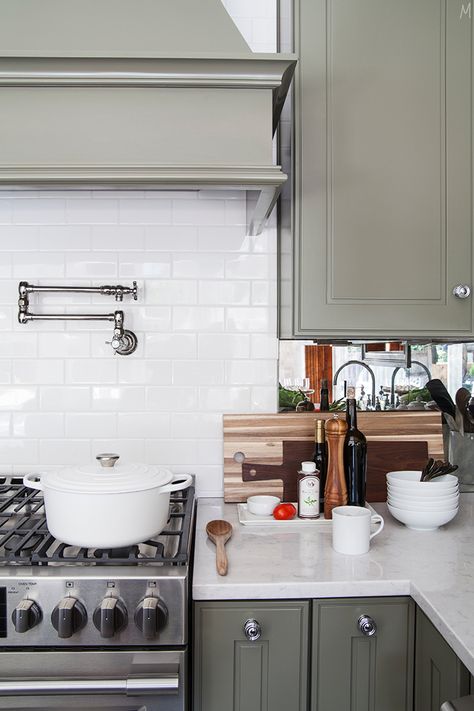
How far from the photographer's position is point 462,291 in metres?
1.81

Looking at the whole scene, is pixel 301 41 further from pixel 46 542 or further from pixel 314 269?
pixel 46 542

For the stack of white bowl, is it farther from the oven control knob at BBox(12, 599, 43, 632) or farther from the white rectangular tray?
the oven control knob at BBox(12, 599, 43, 632)

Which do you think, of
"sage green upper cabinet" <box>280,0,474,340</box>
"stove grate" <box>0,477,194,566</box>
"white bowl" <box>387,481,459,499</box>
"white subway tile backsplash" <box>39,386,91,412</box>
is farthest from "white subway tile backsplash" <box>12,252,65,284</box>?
"white bowl" <box>387,481,459,499</box>

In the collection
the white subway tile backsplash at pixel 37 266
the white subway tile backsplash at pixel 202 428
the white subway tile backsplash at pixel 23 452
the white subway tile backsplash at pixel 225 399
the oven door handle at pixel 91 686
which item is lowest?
the oven door handle at pixel 91 686

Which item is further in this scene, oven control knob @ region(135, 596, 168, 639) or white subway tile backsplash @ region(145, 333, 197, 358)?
white subway tile backsplash @ region(145, 333, 197, 358)

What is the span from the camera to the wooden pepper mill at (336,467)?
1.84 m

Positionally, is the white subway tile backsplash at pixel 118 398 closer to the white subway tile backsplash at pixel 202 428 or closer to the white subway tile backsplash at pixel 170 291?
the white subway tile backsplash at pixel 202 428

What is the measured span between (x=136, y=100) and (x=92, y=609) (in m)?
1.33

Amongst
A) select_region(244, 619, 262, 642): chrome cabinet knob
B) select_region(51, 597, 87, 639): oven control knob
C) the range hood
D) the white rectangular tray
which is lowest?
select_region(244, 619, 262, 642): chrome cabinet knob

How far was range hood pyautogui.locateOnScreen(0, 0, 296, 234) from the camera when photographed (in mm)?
1615

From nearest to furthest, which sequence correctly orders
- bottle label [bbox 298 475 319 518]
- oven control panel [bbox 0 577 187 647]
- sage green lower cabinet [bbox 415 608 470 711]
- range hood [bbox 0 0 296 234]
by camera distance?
1. sage green lower cabinet [bbox 415 608 470 711]
2. oven control panel [bbox 0 577 187 647]
3. range hood [bbox 0 0 296 234]
4. bottle label [bbox 298 475 319 518]

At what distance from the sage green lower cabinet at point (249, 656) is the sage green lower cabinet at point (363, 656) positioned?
48 mm

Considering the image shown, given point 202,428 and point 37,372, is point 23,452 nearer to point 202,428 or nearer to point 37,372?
point 37,372

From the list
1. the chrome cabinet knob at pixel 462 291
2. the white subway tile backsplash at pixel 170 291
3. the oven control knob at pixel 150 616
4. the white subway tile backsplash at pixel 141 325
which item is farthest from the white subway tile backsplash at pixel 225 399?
the oven control knob at pixel 150 616
